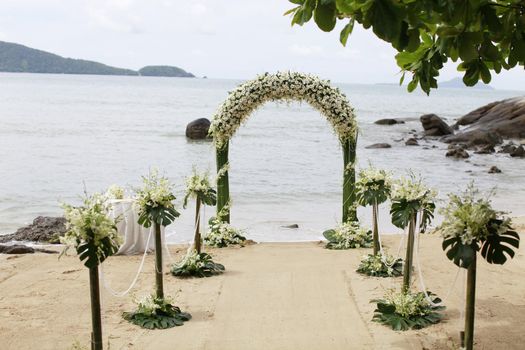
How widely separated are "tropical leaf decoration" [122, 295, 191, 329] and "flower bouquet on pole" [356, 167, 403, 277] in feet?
10.7

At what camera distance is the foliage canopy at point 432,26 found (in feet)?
12.4

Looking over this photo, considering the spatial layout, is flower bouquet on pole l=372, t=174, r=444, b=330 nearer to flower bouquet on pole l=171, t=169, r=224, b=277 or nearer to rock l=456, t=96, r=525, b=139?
flower bouquet on pole l=171, t=169, r=224, b=277

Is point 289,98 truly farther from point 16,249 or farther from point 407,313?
point 407,313

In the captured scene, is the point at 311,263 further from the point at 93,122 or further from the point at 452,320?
the point at 93,122

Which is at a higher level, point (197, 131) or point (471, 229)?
point (471, 229)

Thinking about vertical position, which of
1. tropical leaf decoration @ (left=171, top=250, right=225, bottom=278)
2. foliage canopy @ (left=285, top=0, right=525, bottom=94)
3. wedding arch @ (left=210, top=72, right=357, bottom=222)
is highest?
foliage canopy @ (left=285, top=0, right=525, bottom=94)

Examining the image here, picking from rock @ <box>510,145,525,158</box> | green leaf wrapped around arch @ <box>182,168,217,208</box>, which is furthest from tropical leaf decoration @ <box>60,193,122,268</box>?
rock @ <box>510,145,525,158</box>

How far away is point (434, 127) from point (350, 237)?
3527 cm

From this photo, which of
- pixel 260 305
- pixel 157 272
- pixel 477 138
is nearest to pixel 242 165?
pixel 477 138

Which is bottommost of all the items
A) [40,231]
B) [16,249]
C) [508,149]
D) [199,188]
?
[508,149]

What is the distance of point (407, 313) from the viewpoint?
328 inches

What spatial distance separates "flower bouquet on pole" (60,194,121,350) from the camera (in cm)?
645

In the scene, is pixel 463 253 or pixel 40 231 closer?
pixel 463 253

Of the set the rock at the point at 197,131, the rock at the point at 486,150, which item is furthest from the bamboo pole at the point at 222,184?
the rock at the point at 197,131
